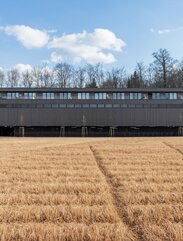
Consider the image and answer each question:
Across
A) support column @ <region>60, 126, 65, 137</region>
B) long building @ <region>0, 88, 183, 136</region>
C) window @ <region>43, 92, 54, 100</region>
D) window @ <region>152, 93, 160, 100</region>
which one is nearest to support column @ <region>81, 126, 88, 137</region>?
long building @ <region>0, 88, 183, 136</region>

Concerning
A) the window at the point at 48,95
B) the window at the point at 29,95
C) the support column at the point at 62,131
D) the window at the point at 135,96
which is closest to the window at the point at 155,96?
the window at the point at 135,96

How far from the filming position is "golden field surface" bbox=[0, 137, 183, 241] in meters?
8.41

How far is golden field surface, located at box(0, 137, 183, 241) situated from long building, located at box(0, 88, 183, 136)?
36.7m

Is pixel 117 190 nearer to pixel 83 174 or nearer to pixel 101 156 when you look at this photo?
pixel 83 174

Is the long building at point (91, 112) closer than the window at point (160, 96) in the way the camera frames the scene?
Yes

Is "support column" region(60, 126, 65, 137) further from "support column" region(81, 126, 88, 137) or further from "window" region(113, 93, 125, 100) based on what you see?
"window" region(113, 93, 125, 100)

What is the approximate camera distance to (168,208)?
409 inches

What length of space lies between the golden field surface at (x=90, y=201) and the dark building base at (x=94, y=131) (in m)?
37.2

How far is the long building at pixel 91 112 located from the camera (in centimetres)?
5691

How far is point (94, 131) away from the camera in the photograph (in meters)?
58.6

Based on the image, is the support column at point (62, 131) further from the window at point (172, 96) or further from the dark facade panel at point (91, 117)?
the window at point (172, 96)

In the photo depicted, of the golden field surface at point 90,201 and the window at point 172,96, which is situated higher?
the window at point 172,96

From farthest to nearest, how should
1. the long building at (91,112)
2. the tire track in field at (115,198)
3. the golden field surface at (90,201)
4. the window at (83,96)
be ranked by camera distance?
the window at (83,96) < the long building at (91,112) < the tire track in field at (115,198) < the golden field surface at (90,201)

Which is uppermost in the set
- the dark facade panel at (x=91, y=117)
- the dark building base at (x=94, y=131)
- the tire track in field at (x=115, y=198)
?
the dark facade panel at (x=91, y=117)
